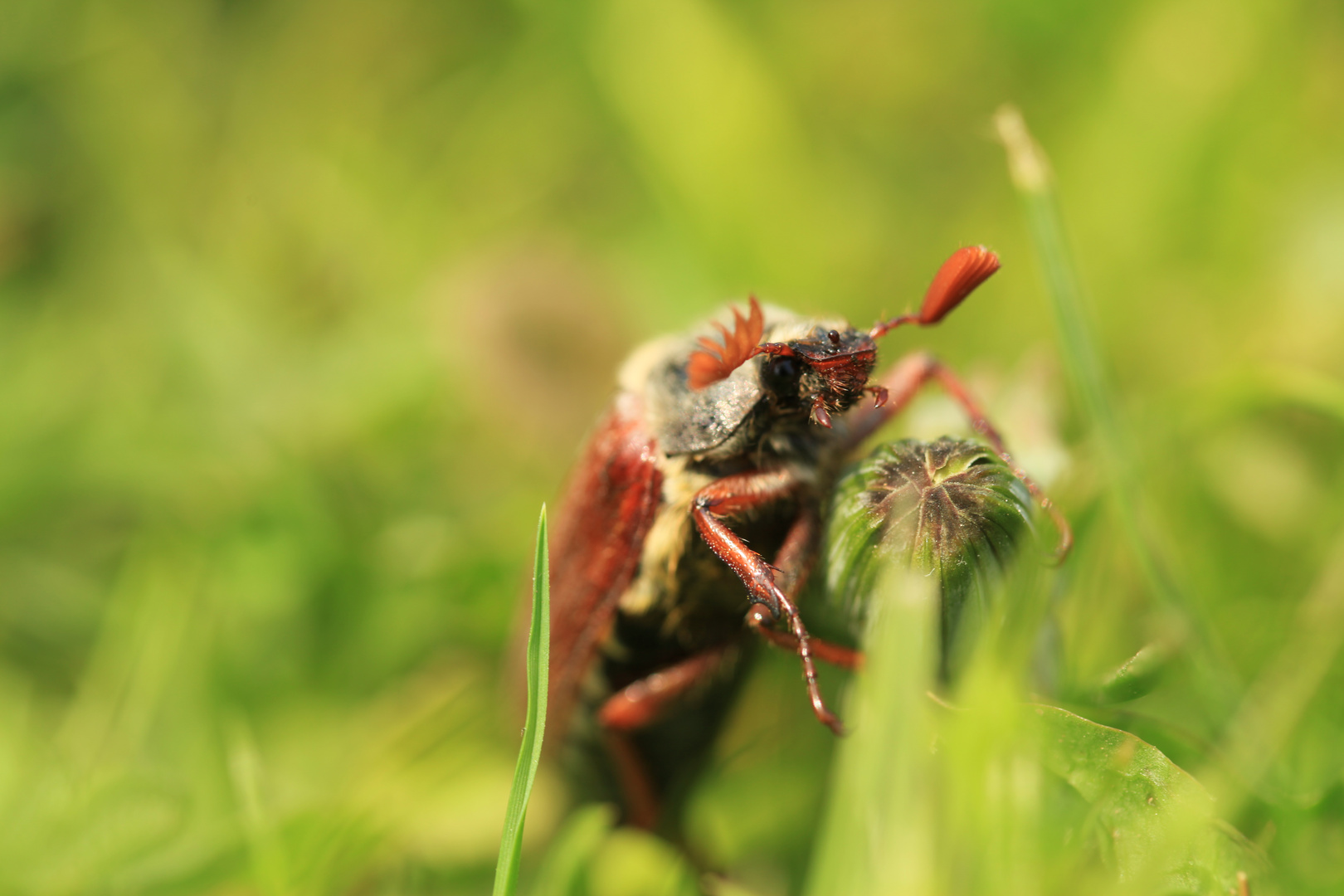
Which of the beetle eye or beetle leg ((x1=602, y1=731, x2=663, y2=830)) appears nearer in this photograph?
the beetle eye

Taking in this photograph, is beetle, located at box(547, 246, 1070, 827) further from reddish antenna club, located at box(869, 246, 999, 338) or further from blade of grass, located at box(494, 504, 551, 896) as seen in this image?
blade of grass, located at box(494, 504, 551, 896)

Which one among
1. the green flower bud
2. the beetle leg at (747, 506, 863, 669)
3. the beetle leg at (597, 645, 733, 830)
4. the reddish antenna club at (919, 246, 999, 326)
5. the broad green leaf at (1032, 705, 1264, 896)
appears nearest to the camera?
the broad green leaf at (1032, 705, 1264, 896)

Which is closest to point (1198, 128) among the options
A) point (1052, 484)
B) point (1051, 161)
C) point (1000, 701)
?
point (1051, 161)

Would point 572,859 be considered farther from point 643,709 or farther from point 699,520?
point 699,520

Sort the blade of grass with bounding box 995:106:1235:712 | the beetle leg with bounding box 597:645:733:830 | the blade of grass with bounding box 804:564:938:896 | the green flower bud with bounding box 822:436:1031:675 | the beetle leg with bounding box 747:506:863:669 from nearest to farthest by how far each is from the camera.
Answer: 1. the blade of grass with bounding box 804:564:938:896
2. the green flower bud with bounding box 822:436:1031:675
3. the beetle leg with bounding box 747:506:863:669
4. the blade of grass with bounding box 995:106:1235:712
5. the beetle leg with bounding box 597:645:733:830

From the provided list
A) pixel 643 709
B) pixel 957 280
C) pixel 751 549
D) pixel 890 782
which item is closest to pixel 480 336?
pixel 643 709

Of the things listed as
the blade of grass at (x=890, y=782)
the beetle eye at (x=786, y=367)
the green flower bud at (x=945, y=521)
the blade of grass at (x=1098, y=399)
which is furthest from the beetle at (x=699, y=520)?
the blade of grass at (x=890, y=782)

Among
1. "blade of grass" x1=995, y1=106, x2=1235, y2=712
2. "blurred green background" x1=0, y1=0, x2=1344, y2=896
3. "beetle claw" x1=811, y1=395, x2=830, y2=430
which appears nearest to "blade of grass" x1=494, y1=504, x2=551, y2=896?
"beetle claw" x1=811, y1=395, x2=830, y2=430
